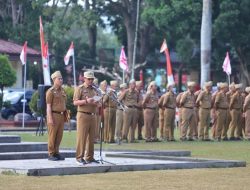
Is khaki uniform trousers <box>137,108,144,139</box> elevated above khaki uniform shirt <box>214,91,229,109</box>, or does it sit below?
below

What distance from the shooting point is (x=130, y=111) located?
1286 inches

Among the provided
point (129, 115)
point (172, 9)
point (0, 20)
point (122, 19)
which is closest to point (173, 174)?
point (129, 115)

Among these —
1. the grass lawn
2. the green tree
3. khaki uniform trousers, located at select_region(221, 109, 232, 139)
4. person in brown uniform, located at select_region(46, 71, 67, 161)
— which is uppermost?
the green tree

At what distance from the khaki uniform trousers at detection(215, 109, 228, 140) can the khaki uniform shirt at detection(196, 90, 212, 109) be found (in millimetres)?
407

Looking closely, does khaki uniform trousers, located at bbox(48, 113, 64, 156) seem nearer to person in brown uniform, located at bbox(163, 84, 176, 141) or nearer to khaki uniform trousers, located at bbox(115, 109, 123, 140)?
khaki uniform trousers, located at bbox(115, 109, 123, 140)

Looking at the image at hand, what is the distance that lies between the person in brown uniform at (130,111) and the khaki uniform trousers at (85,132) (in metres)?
11.2

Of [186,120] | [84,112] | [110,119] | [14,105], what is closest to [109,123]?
[110,119]

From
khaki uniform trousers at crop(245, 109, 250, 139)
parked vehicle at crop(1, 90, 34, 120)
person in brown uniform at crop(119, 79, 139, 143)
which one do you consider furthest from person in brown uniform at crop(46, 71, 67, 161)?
parked vehicle at crop(1, 90, 34, 120)

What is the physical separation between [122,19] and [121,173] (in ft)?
161

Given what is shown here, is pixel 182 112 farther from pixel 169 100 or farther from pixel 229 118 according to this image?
pixel 229 118

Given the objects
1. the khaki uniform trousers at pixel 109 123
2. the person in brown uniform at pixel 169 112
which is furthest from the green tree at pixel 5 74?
the khaki uniform trousers at pixel 109 123

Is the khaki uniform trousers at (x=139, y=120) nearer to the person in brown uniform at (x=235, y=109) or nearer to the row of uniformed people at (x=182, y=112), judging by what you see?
the row of uniformed people at (x=182, y=112)

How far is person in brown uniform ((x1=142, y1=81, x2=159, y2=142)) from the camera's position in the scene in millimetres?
33250

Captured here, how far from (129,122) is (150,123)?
3.33 ft
